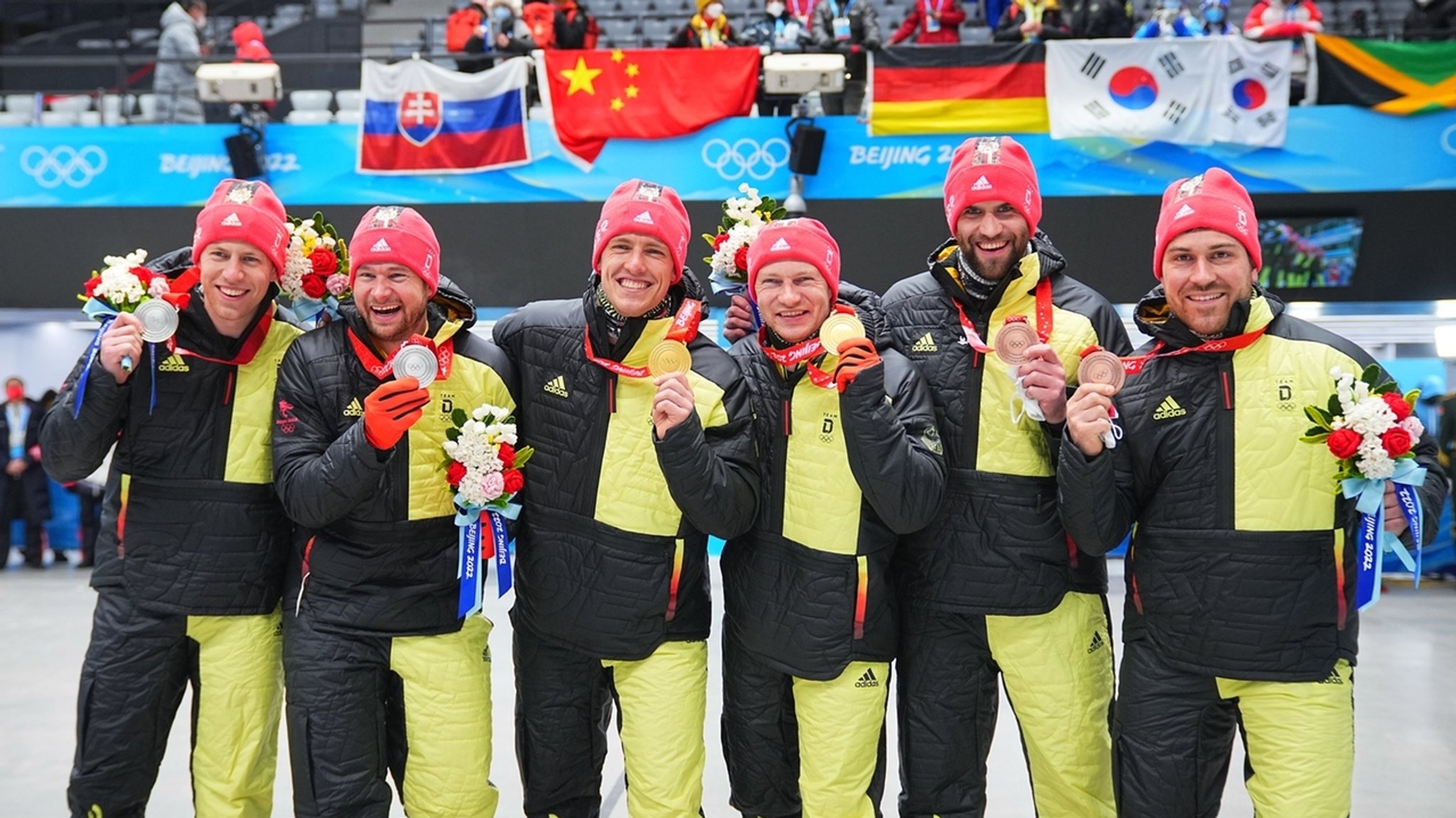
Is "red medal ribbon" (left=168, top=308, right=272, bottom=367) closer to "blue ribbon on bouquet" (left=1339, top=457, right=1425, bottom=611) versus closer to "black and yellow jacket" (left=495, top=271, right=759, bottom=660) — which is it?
"black and yellow jacket" (left=495, top=271, right=759, bottom=660)

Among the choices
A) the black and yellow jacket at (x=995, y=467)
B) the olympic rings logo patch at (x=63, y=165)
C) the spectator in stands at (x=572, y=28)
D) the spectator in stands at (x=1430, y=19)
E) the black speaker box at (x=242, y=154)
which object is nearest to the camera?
the black and yellow jacket at (x=995, y=467)

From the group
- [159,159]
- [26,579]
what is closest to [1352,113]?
[159,159]

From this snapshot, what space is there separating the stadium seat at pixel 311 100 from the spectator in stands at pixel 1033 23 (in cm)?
673

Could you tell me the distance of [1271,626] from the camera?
307 centimetres

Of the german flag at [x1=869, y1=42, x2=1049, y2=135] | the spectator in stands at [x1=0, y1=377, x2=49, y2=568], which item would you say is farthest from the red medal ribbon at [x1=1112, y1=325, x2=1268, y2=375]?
the spectator in stands at [x1=0, y1=377, x2=49, y2=568]

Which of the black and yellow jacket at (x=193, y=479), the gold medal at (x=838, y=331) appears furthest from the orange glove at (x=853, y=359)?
the black and yellow jacket at (x=193, y=479)

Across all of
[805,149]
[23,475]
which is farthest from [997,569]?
[23,475]

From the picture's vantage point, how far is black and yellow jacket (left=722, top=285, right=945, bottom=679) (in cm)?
331

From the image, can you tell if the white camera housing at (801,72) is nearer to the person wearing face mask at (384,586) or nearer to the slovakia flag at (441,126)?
the slovakia flag at (441,126)

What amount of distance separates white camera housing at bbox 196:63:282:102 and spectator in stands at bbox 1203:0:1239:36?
859 centimetres

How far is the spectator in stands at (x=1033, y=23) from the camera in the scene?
1048 cm

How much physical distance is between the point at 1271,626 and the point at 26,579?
36.5 ft

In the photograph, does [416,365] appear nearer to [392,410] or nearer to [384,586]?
[392,410]

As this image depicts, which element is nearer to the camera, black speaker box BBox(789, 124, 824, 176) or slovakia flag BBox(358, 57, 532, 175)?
black speaker box BBox(789, 124, 824, 176)
